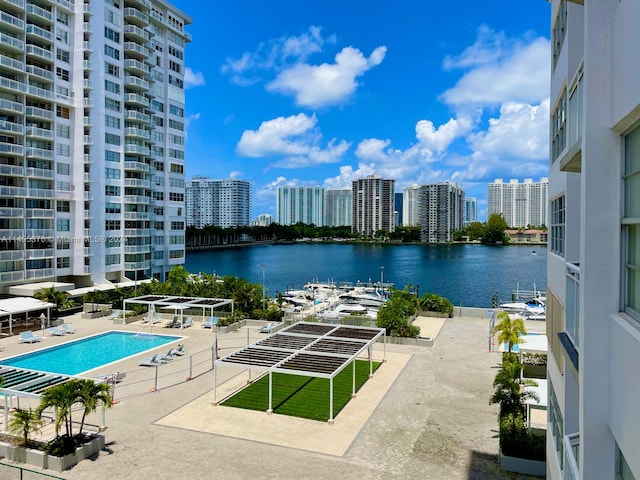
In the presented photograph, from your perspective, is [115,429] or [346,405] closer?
[115,429]

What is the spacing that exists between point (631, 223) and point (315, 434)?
14.8 meters

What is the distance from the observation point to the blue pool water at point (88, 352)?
2655cm

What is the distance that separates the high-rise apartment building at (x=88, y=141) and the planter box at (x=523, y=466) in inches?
1679

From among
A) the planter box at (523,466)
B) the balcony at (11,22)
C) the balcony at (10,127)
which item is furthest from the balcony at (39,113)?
the planter box at (523,466)

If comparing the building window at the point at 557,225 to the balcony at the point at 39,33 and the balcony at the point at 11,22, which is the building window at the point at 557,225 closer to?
the balcony at the point at 11,22

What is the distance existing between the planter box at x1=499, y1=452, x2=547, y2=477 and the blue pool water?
2104 cm

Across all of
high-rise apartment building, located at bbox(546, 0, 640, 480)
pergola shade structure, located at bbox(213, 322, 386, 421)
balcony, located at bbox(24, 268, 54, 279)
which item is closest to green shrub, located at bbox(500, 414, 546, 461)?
pergola shade structure, located at bbox(213, 322, 386, 421)

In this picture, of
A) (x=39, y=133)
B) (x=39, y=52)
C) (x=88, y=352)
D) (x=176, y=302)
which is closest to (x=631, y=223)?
(x=88, y=352)

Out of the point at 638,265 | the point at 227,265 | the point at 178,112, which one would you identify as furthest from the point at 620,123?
the point at 227,265

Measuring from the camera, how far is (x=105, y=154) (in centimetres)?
5081

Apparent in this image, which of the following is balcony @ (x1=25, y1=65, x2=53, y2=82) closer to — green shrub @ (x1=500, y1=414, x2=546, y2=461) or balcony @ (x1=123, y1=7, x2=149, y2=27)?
balcony @ (x1=123, y1=7, x2=149, y2=27)

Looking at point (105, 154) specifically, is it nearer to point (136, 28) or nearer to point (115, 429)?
point (136, 28)

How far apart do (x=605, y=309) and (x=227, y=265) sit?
116492 millimetres

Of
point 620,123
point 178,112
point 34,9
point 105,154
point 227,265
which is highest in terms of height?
point 34,9
